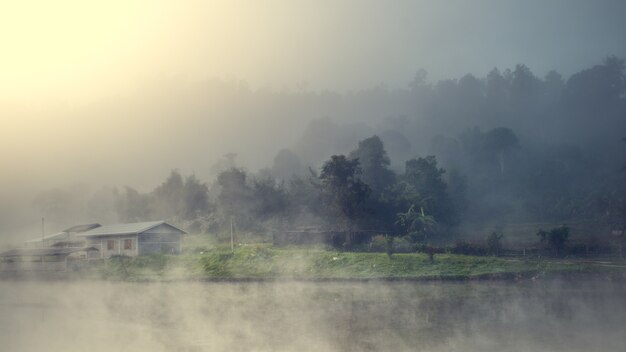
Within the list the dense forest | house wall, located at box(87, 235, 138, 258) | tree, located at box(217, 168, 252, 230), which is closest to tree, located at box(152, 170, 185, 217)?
the dense forest

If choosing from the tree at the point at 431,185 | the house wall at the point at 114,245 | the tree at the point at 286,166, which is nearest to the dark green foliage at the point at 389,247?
the tree at the point at 431,185

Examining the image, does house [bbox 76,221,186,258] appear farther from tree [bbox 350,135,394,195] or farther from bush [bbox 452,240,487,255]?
tree [bbox 350,135,394,195]

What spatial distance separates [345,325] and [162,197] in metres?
30.8

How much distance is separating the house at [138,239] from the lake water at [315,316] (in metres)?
3.80

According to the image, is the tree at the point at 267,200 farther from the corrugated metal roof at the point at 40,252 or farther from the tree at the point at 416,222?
the corrugated metal roof at the point at 40,252

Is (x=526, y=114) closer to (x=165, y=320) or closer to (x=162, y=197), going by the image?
(x=162, y=197)

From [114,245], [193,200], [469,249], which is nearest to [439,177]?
[469,249]

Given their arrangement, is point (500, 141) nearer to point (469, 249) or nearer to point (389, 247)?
point (469, 249)

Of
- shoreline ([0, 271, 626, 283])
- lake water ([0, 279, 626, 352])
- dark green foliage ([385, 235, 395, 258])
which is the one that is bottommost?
lake water ([0, 279, 626, 352])

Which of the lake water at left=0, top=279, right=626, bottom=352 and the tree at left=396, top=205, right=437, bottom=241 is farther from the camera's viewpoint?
the tree at left=396, top=205, right=437, bottom=241

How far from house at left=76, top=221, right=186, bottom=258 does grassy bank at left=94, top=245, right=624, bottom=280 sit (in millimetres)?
1231

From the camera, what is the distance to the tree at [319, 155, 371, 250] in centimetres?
4144

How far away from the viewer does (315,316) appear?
26719mm

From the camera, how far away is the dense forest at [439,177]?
148 feet
